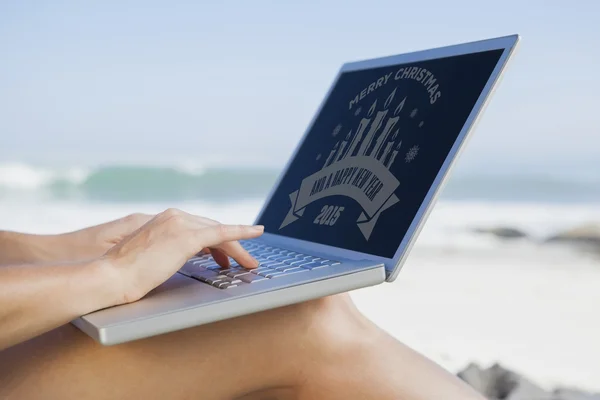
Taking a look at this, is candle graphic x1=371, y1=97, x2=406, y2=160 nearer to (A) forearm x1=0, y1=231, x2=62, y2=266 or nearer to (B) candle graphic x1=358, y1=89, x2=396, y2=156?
(B) candle graphic x1=358, y1=89, x2=396, y2=156

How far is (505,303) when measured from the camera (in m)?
3.35

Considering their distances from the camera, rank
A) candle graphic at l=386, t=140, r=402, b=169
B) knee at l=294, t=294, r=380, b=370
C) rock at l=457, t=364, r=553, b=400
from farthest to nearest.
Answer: rock at l=457, t=364, r=553, b=400 → candle graphic at l=386, t=140, r=402, b=169 → knee at l=294, t=294, r=380, b=370

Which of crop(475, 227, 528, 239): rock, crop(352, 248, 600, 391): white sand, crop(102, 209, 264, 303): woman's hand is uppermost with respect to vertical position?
crop(475, 227, 528, 239): rock

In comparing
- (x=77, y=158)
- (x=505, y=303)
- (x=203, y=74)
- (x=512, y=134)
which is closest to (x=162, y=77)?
(x=203, y=74)

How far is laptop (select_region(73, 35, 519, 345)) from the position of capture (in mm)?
717

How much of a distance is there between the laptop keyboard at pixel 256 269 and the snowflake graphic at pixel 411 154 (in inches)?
7.0

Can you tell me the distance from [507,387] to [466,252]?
2583 millimetres

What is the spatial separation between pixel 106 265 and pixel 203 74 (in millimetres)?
6883

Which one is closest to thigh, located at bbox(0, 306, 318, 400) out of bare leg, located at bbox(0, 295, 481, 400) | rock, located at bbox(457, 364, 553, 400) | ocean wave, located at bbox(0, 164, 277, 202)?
bare leg, located at bbox(0, 295, 481, 400)

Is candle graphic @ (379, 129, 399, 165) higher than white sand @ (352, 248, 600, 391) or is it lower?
lower

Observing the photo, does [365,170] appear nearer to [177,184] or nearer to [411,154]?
[411,154]

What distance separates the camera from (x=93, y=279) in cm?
71

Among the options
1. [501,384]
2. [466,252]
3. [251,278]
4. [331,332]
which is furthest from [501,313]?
[251,278]

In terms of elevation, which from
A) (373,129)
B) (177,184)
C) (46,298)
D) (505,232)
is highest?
(505,232)
